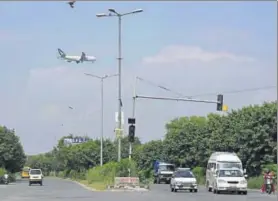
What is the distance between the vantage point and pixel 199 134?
7781 cm

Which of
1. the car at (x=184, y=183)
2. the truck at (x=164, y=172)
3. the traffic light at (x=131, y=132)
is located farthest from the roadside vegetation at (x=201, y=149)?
the traffic light at (x=131, y=132)

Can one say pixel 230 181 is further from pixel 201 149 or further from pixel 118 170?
pixel 201 149

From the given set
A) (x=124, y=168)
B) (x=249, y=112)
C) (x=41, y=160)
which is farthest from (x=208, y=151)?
(x=41, y=160)

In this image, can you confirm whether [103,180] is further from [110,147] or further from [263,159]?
[110,147]

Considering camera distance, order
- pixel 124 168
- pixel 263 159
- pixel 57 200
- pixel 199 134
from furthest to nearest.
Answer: pixel 199 134, pixel 263 159, pixel 124 168, pixel 57 200

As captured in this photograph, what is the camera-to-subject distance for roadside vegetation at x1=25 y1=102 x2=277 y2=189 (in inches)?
2120

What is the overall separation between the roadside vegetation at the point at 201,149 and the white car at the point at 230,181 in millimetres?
6839

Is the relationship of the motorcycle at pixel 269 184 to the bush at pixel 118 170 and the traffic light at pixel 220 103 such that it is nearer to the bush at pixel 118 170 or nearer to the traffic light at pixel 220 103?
the traffic light at pixel 220 103

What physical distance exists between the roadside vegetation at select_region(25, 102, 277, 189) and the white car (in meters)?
6.84

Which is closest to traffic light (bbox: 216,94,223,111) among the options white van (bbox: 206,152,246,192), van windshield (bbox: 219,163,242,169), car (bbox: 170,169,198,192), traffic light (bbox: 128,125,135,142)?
white van (bbox: 206,152,246,192)

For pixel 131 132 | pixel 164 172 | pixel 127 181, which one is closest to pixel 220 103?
pixel 131 132

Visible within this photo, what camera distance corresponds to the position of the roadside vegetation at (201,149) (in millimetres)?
53844

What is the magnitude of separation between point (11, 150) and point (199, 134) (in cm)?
2820

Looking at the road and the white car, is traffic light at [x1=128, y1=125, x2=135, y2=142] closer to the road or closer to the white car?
the road
